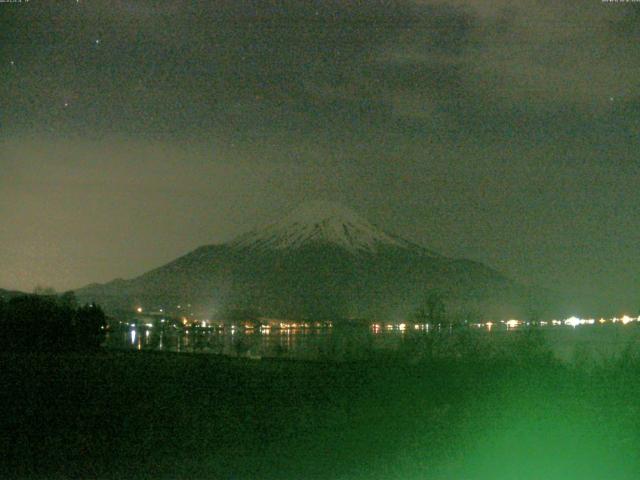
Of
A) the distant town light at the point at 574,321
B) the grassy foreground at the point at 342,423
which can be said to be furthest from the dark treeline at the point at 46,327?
the distant town light at the point at 574,321

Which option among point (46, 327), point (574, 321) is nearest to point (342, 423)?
point (46, 327)

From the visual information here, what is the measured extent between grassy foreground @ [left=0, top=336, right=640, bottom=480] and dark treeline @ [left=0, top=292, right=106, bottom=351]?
740 inches

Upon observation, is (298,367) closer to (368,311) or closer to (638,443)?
(638,443)

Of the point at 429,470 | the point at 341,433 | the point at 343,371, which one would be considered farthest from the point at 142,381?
the point at 429,470

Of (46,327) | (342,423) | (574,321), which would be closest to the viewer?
(342,423)

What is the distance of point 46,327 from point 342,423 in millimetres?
30225

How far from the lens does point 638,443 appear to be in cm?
1354

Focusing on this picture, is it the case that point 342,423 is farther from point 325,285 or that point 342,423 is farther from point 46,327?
point 325,285

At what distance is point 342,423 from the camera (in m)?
15.6

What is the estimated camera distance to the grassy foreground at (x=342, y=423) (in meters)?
12.1

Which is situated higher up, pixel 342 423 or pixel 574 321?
pixel 574 321

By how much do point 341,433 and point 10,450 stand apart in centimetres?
506

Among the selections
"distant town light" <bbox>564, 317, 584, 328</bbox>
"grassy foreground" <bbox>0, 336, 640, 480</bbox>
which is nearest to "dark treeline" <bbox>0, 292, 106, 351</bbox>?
"grassy foreground" <bbox>0, 336, 640, 480</bbox>

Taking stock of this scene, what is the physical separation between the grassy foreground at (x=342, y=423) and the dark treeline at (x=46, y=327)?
1880 cm
